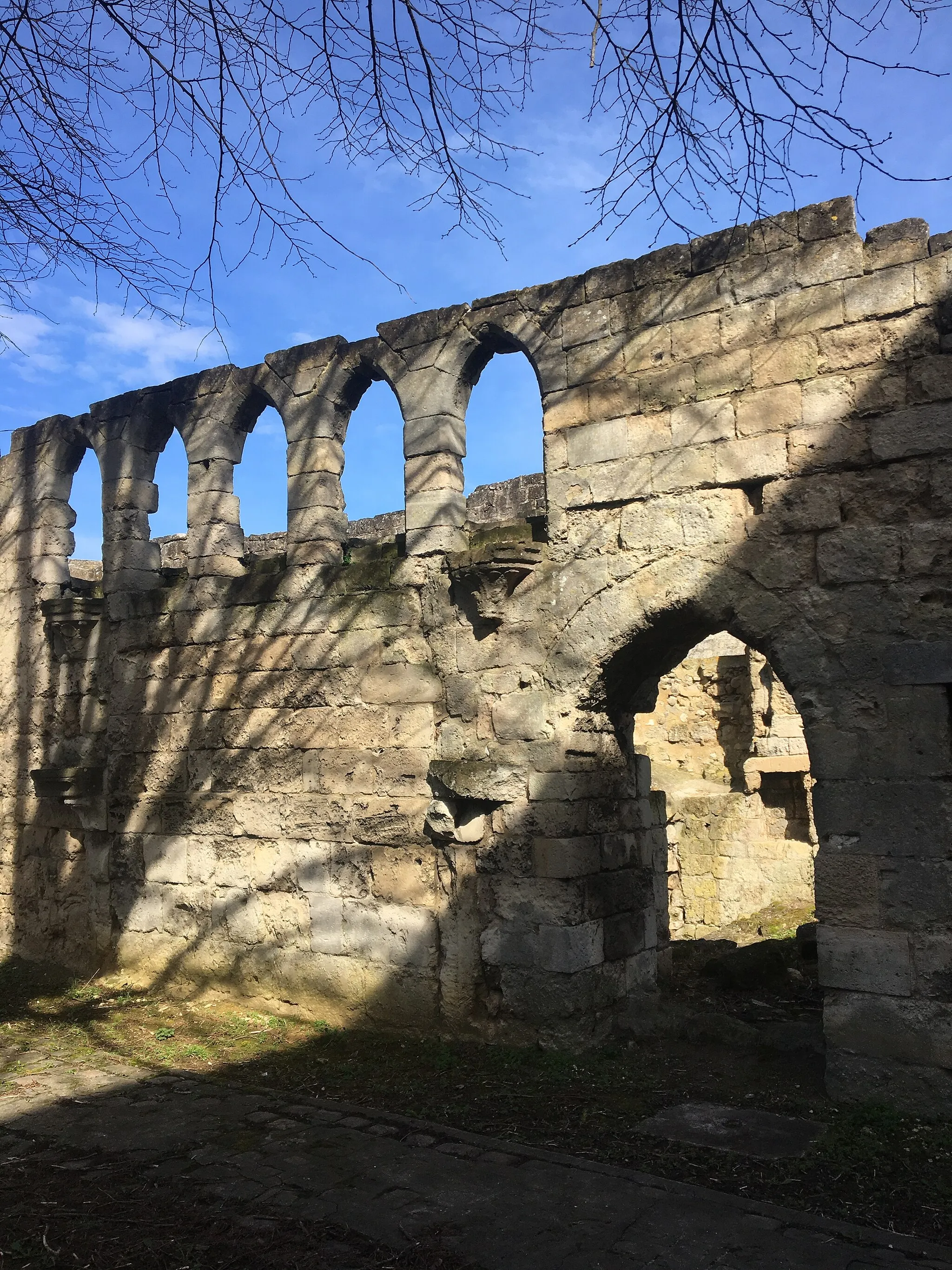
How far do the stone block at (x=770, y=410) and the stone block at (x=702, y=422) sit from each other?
0.23 ft

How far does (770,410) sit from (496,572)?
5.87 ft

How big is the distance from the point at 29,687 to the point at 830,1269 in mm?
7771

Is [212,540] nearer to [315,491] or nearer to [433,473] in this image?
[315,491]

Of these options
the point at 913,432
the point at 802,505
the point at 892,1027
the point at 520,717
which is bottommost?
the point at 892,1027

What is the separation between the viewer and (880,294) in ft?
16.6

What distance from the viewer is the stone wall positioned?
11.1m

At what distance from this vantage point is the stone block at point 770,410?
529cm

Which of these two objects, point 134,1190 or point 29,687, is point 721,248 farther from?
point 29,687

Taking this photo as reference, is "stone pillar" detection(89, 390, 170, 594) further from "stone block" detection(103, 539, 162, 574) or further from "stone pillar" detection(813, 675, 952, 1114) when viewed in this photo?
"stone pillar" detection(813, 675, 952, 1114)

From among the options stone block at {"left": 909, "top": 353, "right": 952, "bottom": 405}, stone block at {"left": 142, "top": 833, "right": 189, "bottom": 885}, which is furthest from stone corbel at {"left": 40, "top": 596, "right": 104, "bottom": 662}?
stone block at {"left": 909, "top": 353, "right": 952, "bottom": 405}

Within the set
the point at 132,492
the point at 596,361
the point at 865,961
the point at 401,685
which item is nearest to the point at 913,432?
the point at 596,361

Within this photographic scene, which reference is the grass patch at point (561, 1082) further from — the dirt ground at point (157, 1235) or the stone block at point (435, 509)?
the stone block at point (435, 509)

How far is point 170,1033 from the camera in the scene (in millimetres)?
6660

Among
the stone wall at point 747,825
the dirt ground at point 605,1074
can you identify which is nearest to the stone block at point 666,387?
the dirt ground at point 605,1074
